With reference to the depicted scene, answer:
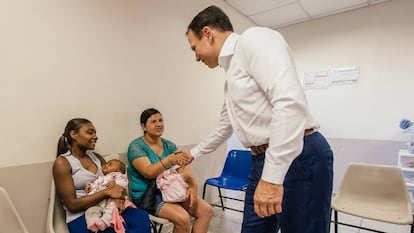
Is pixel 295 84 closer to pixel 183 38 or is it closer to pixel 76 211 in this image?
pixel 76 211

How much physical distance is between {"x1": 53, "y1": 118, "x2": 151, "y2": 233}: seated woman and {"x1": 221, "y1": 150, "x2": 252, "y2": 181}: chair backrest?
60.6 inches

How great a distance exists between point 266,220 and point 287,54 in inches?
31.0

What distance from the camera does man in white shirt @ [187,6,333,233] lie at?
0.83 metres

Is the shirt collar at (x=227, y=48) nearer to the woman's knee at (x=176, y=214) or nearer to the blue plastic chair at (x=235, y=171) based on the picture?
the woman's knee at (x=176, y=214)

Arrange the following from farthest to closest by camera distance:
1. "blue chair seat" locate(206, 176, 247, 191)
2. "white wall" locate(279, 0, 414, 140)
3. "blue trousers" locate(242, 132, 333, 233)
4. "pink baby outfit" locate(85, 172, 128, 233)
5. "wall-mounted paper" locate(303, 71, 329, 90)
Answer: "wall-mounted paper" locate(303, 71, 329, 90)
"white wall" locate(279, 0, 414, 140)
"blue chair seat" locate(206, 176, 247, 191)
"pink baby outfit" locate(85, 172, 128, 233)
"blue trousers" locate(242, 132, 333, 233)

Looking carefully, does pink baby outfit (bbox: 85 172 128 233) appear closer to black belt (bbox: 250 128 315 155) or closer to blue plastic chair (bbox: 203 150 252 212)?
black belt (bbox: 250 128 315 155)

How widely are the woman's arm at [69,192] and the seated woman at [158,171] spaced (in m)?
0.41

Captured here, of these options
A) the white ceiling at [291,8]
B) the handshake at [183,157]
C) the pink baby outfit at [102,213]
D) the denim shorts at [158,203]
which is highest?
the white ceiling at [291,8]

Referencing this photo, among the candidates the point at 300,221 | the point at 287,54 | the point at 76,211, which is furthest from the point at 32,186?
the point at 287,54

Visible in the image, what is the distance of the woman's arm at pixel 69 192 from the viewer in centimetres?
157

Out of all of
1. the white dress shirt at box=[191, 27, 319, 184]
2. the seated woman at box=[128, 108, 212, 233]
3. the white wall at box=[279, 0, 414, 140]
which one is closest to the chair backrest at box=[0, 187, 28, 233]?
the seated woman at box=[128, 108, 212, 233]

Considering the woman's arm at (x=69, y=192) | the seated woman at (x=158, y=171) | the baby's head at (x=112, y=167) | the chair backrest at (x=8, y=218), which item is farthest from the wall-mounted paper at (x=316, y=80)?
the chair backrest at (x=8, y=218)

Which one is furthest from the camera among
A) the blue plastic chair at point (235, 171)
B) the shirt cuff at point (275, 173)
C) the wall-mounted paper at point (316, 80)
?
the wall-mounted paper at point (316, 80)

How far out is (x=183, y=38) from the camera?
2.83m
